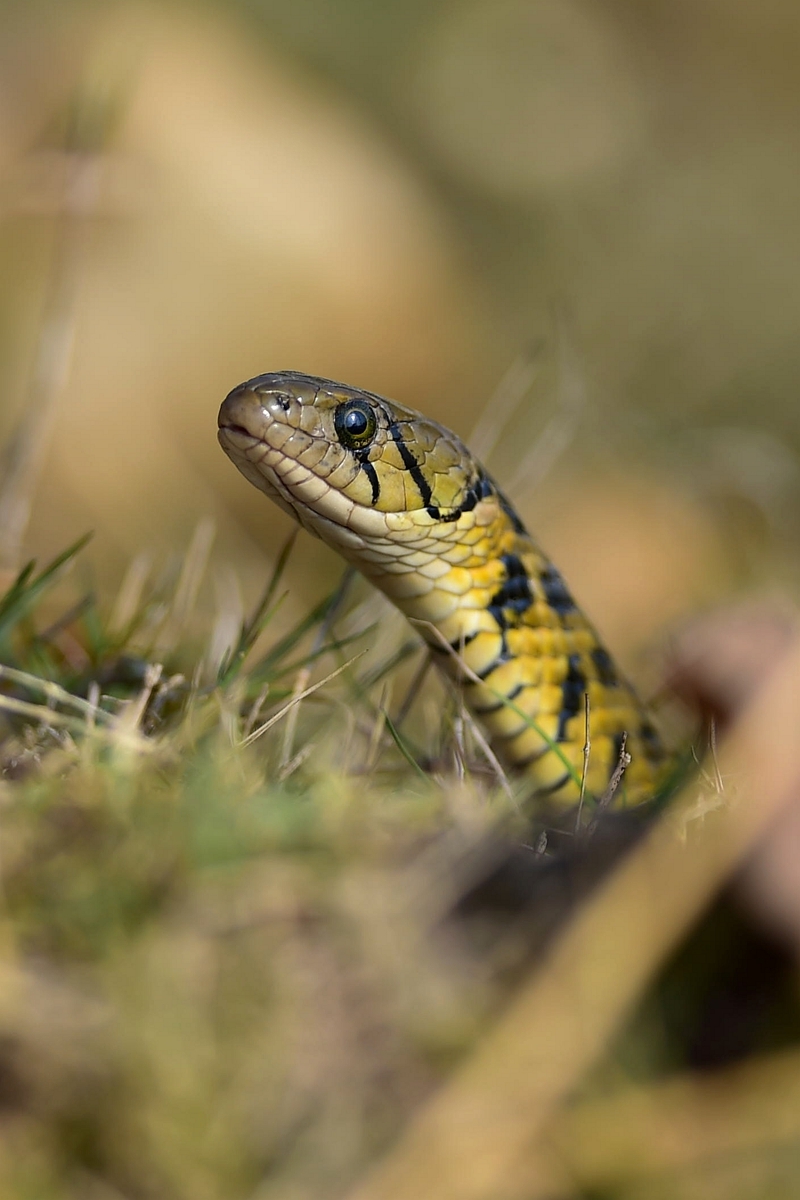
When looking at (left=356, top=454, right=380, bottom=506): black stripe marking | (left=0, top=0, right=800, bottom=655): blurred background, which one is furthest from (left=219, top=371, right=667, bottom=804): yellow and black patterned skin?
(left=0, top=0, right=800, bottom=655): blurred background

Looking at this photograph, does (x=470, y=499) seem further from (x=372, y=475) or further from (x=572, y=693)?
(x=572, y=693)

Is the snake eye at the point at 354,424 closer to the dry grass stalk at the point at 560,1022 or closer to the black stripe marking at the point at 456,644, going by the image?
the black stripe marking at the point at 456,644

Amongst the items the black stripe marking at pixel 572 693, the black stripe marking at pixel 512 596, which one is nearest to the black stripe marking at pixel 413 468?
the black stripe marking at pixel 512 596

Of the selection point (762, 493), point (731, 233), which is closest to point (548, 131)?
point (731, 233)

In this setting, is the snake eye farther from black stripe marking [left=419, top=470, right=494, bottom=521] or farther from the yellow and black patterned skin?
black stripe marking [left=419, top=470, right=494, bottom=521]

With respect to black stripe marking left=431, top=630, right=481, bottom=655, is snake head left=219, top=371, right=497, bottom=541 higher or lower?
higher
